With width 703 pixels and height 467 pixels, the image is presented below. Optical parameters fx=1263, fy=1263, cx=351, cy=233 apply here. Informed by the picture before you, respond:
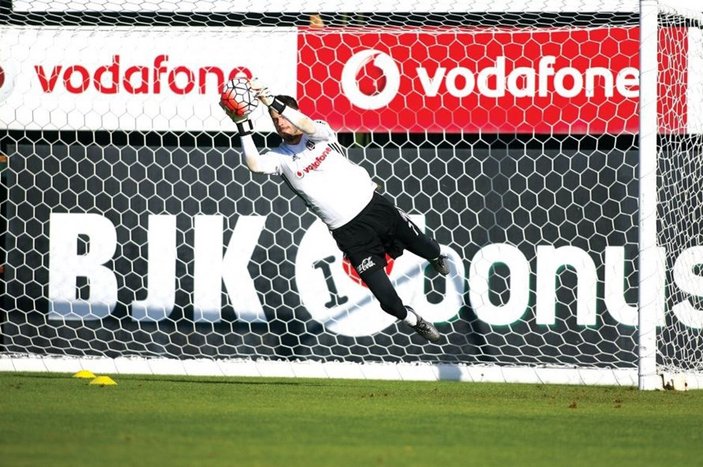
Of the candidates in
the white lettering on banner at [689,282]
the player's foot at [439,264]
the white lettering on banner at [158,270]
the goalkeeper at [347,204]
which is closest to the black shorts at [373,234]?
the goalkeeper at [347,204]

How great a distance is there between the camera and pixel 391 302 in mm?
7969

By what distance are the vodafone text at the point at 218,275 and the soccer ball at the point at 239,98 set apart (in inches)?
84.0

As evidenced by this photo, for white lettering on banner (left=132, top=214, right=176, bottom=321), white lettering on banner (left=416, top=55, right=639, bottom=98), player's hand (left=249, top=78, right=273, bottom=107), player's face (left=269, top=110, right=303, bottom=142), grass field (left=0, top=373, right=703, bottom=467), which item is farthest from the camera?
white lettering on banner (left=132, top=214, right=176, bottom=321)

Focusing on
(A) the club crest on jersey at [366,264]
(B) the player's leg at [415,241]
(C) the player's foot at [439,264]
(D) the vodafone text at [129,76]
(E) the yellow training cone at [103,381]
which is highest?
(D) the vodafone text at [129,76]

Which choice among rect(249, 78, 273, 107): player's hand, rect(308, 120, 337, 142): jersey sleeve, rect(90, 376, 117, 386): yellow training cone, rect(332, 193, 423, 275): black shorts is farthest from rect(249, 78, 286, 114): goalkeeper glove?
rect(90, 376, 117, 386): yellow training cone

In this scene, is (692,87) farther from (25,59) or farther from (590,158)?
(25,59)

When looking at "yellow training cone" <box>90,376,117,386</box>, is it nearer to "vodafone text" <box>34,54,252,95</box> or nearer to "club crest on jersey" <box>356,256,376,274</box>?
"club crest on jersey" <box>356,256,376,274</box>

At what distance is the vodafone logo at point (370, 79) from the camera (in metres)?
9.34

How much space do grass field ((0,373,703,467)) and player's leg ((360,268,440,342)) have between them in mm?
406

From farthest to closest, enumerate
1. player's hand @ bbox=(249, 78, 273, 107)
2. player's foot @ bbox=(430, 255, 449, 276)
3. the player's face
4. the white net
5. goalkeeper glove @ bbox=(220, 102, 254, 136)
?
the white net, player's foot @ bbox=(430, 255, 449, 276), the player's face, goalkeeper glove @ bbox=(220, 102, 254, 136), player's hand @ bbox=(249, 78, 273, 107)

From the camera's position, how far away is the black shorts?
8086 millimetres

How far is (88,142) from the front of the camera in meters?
9.73

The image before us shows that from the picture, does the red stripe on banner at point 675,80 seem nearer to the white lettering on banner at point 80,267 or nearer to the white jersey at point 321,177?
the white jersey at point 321,177

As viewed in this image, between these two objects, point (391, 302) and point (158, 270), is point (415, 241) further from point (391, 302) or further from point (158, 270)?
point (158, 270)
